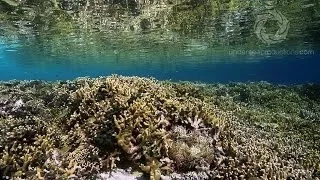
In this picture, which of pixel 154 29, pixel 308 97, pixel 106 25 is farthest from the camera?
pixel 154 29

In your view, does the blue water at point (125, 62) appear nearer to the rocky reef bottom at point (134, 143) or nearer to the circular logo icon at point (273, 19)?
the circular logo icon at point (273, 19)

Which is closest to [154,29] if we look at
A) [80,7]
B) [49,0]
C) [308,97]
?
[80,7]

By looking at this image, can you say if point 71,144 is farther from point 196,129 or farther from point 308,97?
point 308,97

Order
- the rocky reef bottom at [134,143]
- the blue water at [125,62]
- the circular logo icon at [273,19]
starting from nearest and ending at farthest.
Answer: the rocky reef bottom at [134,143], the circular logo icon at [273,19], the blue water at [125,62]

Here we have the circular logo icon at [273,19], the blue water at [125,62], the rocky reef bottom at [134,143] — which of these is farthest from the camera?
the blue water at [125,62]

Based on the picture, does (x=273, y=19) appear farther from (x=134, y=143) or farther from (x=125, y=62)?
(x=125, y=62)

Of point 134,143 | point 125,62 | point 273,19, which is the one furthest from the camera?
point 125,62

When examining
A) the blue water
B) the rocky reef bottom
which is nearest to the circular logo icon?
the blue water

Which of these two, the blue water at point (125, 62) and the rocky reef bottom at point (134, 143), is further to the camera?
the blue water at point (125, 62)

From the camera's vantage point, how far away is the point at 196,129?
22.5 feet

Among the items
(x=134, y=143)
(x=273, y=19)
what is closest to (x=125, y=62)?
(x=273, y=19)

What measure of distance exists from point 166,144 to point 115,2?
49.1ft

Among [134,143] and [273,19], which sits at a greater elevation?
[273,19]

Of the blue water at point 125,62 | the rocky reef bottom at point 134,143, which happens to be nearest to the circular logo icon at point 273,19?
the blue water at point 125,62
